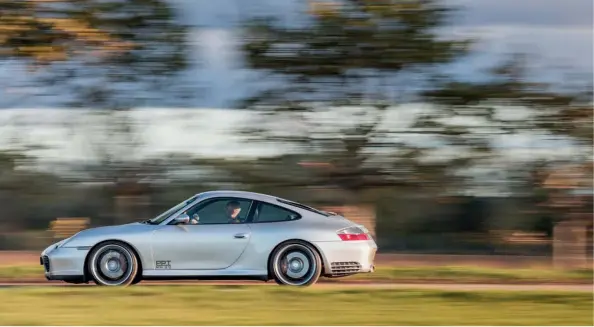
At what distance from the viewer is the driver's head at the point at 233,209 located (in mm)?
9227

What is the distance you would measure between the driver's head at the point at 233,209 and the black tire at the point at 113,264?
1088 millimetres

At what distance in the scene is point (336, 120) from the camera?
13742 millimetres

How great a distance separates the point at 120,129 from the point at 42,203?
5.56 ft

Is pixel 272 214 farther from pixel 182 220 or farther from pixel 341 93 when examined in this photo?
pixel 341 93

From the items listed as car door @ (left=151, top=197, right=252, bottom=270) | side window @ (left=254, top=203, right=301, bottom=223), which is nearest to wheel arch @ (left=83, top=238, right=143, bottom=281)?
car door @ (left=151, top=197, right=252, bottom=270)

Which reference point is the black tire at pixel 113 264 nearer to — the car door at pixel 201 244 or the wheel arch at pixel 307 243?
the car door at pixel 201 244

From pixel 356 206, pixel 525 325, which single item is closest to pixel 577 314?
pixel 525 325

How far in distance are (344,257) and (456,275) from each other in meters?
3.72

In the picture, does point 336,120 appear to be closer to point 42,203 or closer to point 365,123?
point 365,123

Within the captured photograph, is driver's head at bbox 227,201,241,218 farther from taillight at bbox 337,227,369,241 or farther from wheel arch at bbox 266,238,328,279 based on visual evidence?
taillight at bbox 337,227,369,241

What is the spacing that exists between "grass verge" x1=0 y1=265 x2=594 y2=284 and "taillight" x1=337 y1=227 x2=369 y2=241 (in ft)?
7.20

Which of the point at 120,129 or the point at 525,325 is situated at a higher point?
the point at 120,129

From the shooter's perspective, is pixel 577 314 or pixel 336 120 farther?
pixel 336 120

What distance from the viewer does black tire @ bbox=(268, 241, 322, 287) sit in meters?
9.06
